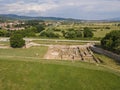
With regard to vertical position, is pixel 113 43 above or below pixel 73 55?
above

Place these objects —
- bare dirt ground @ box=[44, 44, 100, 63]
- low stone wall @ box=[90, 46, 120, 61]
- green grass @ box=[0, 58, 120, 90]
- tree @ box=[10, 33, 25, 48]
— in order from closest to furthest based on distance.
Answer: green grass @ box=[0, 58, 120, 90], low stone wall @ box=[90, 46, 120, 61], bare dirt ground @ box=[44, 44, 100, 63], tree @ box=[10, 33, 25, 48]

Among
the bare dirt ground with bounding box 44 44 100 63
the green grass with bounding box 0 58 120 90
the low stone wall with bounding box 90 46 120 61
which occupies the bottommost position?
the bare dirt ground with bounding box 44 44 100 63

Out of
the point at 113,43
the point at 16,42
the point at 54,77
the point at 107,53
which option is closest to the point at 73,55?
the point at 107,53

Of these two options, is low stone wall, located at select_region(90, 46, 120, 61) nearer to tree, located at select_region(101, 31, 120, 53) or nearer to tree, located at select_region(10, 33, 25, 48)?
tree, located at select_region(101, 31, 120, 53)

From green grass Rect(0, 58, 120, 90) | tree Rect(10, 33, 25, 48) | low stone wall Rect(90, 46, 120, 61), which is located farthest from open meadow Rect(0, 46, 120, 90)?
tree Rect(10, 33, 25, 48)

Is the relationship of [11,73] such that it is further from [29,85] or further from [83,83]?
[83,83]

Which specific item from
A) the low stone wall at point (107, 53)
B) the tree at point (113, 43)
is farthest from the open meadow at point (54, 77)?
the tree at point (113, 43)

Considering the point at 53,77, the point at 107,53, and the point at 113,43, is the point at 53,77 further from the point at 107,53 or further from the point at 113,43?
the point at 113,43

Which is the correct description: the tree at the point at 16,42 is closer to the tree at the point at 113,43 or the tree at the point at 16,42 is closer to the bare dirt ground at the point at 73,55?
the bare dirt ground at the point at 73,55
